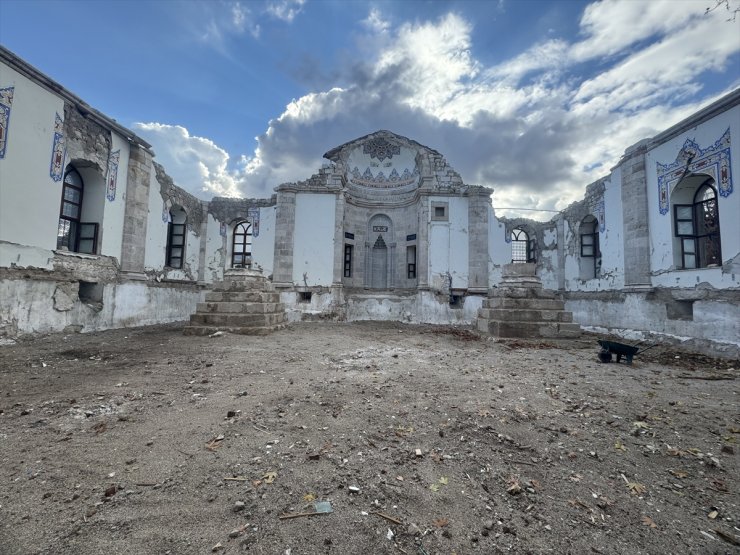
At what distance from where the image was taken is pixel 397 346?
820cm

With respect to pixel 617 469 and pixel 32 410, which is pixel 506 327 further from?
pixel 32 410

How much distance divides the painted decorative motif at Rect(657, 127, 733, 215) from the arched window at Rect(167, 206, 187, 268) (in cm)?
1776

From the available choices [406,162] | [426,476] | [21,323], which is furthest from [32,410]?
[406,162]

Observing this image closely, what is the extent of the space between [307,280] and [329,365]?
980 centimetres

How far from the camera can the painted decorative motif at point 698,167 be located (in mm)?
7828

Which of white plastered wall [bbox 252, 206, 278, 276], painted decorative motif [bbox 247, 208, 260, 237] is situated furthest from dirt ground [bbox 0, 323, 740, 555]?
painted decorative motif [bbox 247, 208, 260, 237]

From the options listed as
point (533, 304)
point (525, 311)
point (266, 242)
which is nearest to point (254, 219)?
point (266, 242)

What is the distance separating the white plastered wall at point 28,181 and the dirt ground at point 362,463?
3.80m

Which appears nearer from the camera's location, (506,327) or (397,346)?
(397,346)

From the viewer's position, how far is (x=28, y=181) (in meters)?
7.68

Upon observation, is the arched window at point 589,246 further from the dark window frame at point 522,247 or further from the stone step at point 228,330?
the stone step at point 228,330

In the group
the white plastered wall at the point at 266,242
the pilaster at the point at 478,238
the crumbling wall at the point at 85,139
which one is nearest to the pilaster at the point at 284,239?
the white plastered wall at the point at 266,242

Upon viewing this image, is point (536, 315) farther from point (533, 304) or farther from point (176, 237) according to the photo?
point (176, 237)

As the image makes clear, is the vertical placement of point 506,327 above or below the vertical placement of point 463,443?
above
